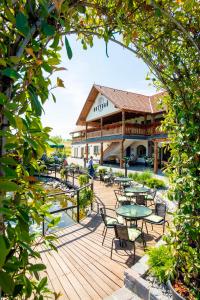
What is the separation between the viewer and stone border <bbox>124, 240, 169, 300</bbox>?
2964 millimetres

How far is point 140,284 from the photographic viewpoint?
3219 millimetres

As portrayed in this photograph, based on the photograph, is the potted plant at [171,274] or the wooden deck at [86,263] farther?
the wooden deck at [86,263]

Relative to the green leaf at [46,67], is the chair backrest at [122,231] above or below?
below

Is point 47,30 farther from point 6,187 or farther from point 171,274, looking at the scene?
point 171,274

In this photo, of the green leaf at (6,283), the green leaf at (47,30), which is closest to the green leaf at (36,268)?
the green leaf at (6,283)

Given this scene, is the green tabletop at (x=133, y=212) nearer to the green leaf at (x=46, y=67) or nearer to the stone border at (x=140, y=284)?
the stone border at (x=140, y=284)

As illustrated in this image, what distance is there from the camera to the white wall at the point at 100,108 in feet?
76.5

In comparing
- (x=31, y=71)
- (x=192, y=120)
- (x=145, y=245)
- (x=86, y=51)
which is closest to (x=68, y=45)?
(x=31, y=71)

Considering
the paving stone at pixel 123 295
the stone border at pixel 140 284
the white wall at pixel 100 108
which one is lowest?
the paving stone at pixel 123 295

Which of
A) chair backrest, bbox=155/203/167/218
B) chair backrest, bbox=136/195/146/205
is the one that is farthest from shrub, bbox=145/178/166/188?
chair backrest, bbox=155/203/167/218

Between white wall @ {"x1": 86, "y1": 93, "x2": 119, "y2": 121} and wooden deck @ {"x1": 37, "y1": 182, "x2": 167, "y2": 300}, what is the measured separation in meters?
18.2

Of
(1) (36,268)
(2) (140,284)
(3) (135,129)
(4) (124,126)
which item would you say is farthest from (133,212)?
(3) (135,129)

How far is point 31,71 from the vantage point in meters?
0.88

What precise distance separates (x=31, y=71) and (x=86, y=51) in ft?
5.20
